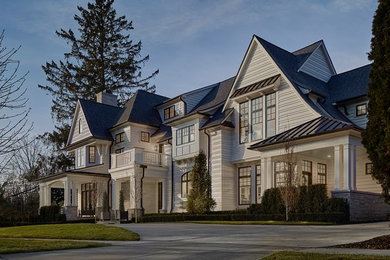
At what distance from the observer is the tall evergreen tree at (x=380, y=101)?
10.1 m

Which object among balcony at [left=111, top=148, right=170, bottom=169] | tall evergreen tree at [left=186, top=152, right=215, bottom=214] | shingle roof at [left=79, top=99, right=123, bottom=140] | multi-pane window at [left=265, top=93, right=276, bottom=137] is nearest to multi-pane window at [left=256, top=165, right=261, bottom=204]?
multi-pane window at [left=265, top=93, right=276, bottom=137]

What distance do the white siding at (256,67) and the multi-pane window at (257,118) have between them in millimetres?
1315

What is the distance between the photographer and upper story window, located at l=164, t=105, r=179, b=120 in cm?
3170

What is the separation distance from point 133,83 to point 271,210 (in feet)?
113

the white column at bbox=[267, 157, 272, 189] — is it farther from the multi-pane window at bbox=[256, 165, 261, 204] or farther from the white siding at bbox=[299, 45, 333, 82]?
the white siding at bbox=[299, 45, 333, 82]

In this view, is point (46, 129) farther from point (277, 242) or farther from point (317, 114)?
point (277, 242)

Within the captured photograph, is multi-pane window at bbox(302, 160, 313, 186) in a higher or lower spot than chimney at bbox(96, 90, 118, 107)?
lower

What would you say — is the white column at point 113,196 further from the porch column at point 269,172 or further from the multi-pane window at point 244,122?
the porch column at point 269,172

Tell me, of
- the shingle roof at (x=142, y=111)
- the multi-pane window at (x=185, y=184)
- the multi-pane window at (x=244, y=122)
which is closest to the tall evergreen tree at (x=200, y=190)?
the multi-pane window at (x=185, y=184)

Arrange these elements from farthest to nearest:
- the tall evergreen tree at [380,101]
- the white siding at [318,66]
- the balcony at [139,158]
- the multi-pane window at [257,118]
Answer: the balcony at [139,158], the white siding at [318,66], the multi-pane window at [257,118], the tall evergreen tree at [380,101]

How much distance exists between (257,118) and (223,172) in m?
3.84

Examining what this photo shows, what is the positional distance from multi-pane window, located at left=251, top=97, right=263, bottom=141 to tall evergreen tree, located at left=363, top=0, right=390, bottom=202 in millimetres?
13699

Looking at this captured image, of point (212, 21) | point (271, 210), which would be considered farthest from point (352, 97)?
point (212, 21)

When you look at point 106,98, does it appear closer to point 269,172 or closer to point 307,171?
point 269,172
